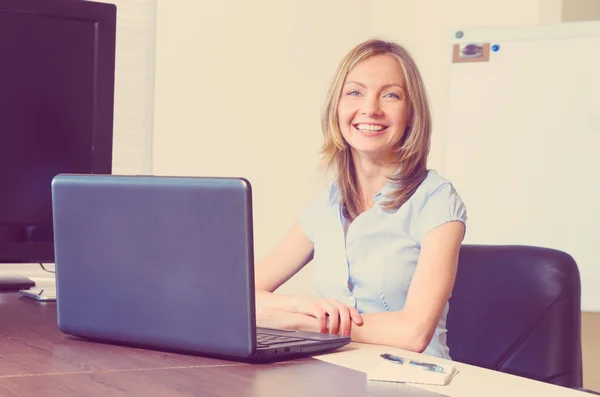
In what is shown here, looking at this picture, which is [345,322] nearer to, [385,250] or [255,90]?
[385,250]

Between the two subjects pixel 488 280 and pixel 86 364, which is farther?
pixel 488 280

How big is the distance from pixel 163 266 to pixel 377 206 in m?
0.70

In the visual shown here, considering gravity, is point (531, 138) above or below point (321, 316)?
above

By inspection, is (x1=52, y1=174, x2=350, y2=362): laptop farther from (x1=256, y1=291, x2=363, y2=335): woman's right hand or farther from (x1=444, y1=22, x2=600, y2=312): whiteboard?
(x1=444, y1=22, x2=600, y2=312): whiteboard

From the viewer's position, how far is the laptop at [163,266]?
952 mm

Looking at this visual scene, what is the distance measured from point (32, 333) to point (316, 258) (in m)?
0.67

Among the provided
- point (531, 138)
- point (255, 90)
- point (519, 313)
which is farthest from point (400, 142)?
point (255, 90)

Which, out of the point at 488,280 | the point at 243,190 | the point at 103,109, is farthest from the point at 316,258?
the point at 243,190

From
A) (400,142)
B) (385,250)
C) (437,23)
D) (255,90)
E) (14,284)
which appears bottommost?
(14,284)

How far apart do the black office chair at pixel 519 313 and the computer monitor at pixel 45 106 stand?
745 mm

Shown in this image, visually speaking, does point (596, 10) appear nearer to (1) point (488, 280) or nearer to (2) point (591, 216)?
(2) point (591, 216)

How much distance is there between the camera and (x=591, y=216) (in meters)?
2.55

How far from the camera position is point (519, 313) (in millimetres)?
1562

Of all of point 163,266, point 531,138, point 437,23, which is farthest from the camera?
point 437,23
